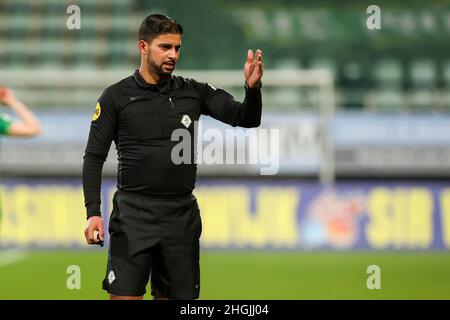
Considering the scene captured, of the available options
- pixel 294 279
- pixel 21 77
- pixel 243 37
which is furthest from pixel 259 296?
pixel 243 37

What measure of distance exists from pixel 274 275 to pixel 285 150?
10.5ft

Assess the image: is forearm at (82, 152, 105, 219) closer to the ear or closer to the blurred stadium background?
the ear

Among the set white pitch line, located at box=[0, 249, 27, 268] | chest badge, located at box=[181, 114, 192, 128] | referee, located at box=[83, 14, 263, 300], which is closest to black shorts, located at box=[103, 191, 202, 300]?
referee, located at box=[83, 14, 263, 300]

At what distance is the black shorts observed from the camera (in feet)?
13.6

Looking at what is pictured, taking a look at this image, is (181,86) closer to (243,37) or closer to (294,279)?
(294,279)

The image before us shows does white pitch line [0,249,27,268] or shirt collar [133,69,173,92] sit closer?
shirt collar [133,69,173,92]

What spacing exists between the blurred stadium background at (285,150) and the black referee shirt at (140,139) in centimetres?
375

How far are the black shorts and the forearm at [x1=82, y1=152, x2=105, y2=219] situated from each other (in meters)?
0.13

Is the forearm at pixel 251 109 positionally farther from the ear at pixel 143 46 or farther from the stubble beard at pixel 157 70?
the ear at pixel 143 46

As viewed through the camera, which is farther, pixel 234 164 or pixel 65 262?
pixel 234 164

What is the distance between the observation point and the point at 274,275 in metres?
9.42

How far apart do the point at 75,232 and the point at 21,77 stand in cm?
293

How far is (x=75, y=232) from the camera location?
11234mm

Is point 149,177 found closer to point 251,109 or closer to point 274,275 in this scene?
point 251,109
